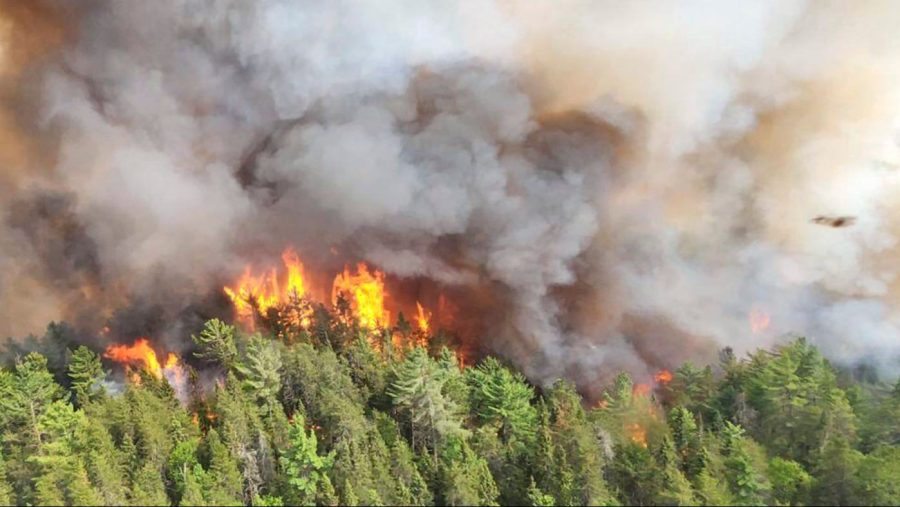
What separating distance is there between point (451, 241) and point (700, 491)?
104ft

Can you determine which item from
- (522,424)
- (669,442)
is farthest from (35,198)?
(669,442)

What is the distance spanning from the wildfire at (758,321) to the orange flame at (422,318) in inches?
920

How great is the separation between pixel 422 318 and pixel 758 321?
24496 mm

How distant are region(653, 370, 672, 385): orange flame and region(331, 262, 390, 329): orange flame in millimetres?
20988

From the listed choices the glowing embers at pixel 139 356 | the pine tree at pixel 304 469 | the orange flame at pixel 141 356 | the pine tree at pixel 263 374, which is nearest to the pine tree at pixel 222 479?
the pine tree at pixel 304 469

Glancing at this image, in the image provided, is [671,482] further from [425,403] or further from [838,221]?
[838,221]

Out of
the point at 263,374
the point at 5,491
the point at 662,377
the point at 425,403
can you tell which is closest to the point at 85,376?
the point at 5,491

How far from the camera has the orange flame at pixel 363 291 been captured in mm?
58963

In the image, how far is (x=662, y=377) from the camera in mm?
48875

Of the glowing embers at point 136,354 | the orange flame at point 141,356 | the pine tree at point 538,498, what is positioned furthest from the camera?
the glowing embers at point 136,354

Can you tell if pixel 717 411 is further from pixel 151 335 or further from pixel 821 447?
pixel 151 335

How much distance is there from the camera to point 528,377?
162 feet

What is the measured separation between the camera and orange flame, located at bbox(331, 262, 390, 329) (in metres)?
59.0

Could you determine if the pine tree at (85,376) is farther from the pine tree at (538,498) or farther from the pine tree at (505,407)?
the pine tree at (538,498)
